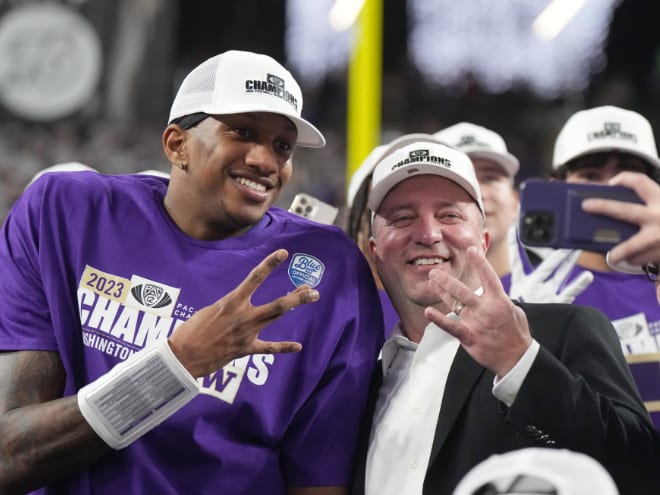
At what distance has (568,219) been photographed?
2.09 meters

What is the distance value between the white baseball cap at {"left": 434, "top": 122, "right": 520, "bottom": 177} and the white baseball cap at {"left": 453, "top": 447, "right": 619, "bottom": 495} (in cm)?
329

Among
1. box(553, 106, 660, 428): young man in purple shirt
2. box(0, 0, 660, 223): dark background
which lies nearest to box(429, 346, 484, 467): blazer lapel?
box(553, 106, 660, 428): young man in purple shirt

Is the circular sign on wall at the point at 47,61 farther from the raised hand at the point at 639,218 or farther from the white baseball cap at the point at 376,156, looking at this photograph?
the raised hand at the point at 639,218

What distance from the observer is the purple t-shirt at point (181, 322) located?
8.71ft

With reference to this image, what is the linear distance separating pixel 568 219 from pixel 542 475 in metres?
0.81

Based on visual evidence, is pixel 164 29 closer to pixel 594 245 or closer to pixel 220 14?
pixel 220 14

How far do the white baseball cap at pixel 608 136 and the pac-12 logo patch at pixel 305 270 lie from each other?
153cm

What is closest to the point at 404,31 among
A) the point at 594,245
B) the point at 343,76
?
the point at 343,76

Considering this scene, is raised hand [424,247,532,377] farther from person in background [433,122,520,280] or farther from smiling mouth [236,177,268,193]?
person in background [433,122,520,280]

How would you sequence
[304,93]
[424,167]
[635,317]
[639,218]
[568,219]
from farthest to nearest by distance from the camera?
[304,93]
[635,317]
[424,167]
[568,219]
[639,218]

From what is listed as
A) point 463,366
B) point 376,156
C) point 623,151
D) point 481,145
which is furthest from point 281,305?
point 481,145

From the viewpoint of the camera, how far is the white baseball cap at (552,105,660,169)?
13.0 feet

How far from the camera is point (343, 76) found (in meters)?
13.0

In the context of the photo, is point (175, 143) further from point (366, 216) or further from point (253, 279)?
point (366, 216)
